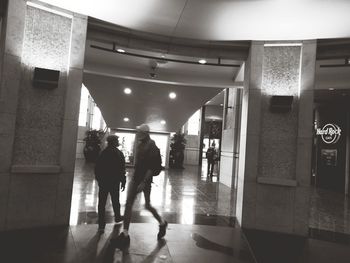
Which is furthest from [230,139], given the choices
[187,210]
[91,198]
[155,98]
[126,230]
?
[126,230]

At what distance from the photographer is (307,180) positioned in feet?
19.7

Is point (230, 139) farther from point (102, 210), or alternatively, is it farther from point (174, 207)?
point (102, 210)

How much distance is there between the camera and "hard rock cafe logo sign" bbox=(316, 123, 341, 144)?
14655mm

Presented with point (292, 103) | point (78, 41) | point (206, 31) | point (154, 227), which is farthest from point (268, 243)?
point (78, 41)

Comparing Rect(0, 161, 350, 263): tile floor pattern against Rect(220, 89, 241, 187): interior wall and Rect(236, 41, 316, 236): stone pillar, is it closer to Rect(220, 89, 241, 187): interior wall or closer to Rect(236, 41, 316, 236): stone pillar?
Rect(236, 41, 316, 236): stone pillar

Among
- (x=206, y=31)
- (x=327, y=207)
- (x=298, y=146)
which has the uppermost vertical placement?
(x=206, y=31)

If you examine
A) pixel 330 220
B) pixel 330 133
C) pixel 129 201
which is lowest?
pixel 330 220

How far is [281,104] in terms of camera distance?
239 inches

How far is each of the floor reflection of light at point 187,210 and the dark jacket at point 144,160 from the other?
197 cm

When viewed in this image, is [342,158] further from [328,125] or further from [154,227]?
[154,227]

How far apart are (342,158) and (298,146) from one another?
32.7ft

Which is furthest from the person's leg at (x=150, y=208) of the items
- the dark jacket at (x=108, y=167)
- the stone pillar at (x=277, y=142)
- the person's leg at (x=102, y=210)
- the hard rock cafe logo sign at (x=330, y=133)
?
the hard rock cafe logo sign at (x=330, y=133)

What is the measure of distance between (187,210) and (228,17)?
4.60 m

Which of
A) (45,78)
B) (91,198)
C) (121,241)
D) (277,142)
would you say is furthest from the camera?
(91,198)
